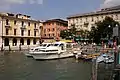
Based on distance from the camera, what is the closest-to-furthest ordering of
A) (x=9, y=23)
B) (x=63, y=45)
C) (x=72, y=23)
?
(x=63, y=45), (x=9, y=23), (x=72, y=23)

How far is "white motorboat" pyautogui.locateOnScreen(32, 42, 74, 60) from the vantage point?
40.2 metres

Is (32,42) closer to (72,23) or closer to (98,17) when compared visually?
(72,23)

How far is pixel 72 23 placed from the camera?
91.4 metres

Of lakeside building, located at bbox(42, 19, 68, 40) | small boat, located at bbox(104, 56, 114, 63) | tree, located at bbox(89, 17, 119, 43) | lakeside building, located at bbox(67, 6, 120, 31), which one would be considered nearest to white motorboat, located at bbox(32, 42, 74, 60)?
small boat, located at bbox(104, 56, 114, 63)

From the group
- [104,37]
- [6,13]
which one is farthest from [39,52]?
[6,13]

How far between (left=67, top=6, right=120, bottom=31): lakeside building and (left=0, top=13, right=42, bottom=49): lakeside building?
1433 cm

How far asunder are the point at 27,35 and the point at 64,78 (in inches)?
2276

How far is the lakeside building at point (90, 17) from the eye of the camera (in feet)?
262

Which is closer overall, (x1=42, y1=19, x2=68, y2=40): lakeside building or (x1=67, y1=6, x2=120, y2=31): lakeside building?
(x1=67, y1=6, x2=120, y2=31): lakeside building

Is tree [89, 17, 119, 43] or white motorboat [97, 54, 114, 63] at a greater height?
tree [89, 17, 119, 43]

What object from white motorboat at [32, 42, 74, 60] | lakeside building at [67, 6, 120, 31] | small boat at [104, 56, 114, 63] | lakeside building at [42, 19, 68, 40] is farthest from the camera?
lakeside building at [42, 19, 68, 40]

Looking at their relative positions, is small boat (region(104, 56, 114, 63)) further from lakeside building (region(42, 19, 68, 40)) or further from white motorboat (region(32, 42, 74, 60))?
lakeside building (region(42, 19, 68, 40))

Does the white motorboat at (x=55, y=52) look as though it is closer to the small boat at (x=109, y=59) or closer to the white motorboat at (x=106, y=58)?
the white motorboat at (x=106, y=58)

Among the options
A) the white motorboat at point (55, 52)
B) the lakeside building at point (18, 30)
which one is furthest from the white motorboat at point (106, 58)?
the lakeside building at point (18, 30)
